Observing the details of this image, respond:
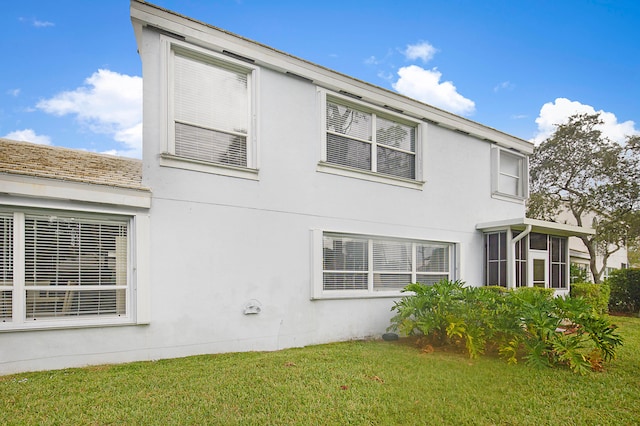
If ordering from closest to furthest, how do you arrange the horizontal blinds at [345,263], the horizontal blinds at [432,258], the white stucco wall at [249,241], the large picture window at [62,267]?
the large picture window at [62,267]
the white stucco wall at [249,241]
the horizontal blinds at [345,263]
the horizontal blinds at [432,258]

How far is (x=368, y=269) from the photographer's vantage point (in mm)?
8453

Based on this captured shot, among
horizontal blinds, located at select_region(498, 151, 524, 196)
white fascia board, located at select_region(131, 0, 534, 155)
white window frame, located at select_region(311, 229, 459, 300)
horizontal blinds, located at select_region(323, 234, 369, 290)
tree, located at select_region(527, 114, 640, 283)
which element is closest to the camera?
white fascia board, located at select_region(131, 0, 534, 155)

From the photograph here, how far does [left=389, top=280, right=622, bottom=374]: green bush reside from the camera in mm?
6039

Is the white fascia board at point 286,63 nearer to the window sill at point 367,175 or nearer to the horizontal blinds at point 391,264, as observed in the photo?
the window sill at point 367,175

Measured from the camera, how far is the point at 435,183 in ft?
32.0

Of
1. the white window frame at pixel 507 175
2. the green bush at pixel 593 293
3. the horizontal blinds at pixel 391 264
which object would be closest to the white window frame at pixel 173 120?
the horizontal blinds at pixel 391 264

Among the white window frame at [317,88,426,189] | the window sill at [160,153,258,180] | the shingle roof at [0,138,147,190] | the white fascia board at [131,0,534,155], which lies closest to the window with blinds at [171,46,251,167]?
the window sill at [160,153,258,180]

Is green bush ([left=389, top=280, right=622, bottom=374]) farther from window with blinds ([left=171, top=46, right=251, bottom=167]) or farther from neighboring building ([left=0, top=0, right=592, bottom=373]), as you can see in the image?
window with blinds ([left=171, top=46, right=251, bottom=167])

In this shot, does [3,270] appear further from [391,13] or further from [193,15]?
[391,13]

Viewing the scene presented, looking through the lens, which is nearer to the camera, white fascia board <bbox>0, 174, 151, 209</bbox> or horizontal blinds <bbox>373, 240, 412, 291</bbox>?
white fascia board <bbox>0, 174, 151, 209</bbox>

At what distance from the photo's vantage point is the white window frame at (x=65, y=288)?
529 centimetres

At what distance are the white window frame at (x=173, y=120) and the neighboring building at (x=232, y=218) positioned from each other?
0.02m

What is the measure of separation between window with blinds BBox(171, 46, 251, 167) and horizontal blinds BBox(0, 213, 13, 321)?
262 centimetres

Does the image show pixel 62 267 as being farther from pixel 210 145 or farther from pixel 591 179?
pixel 591 179
